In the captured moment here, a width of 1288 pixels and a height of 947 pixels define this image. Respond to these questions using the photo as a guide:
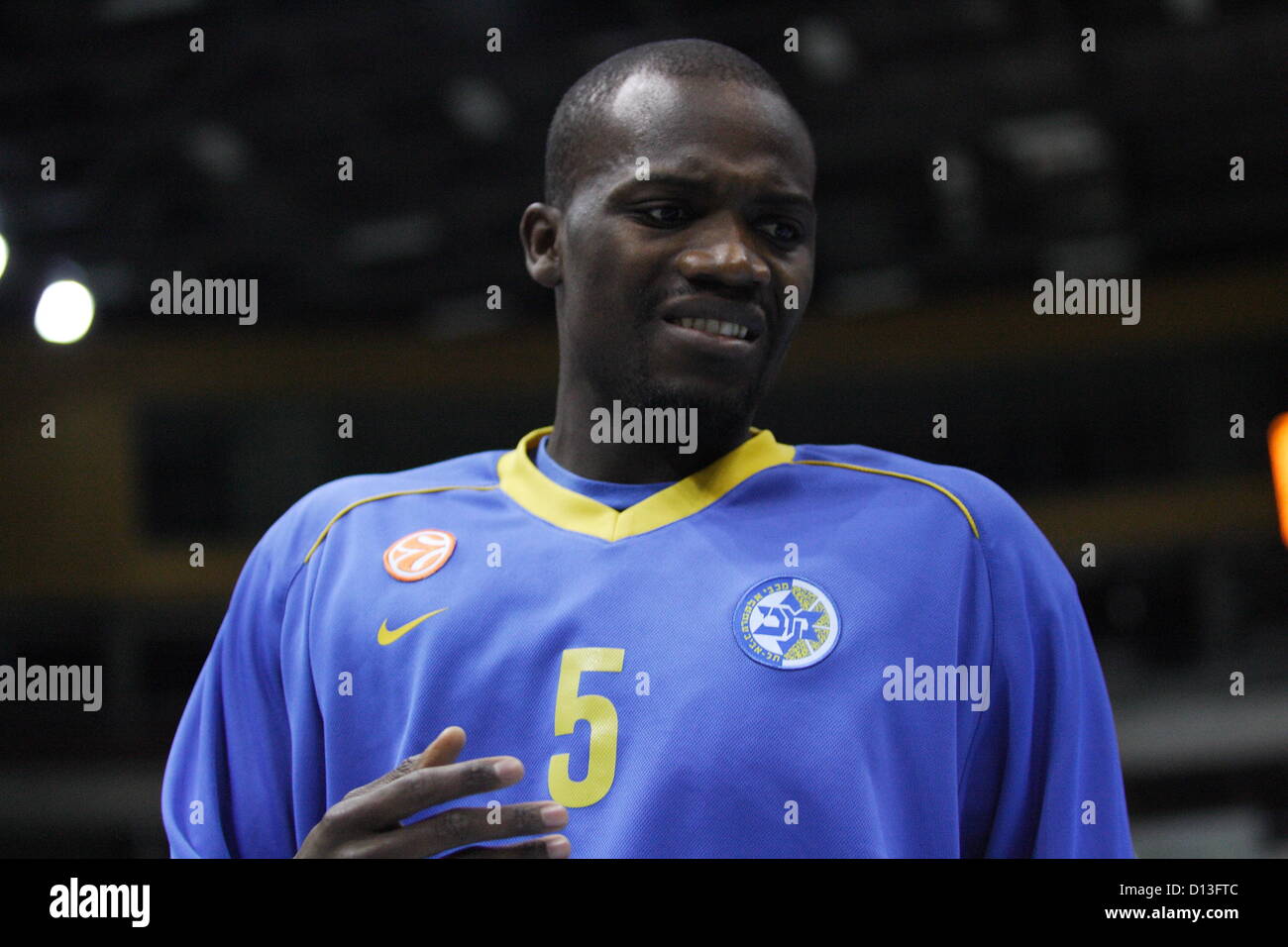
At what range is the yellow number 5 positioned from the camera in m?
1.17

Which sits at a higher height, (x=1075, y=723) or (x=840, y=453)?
(x=840, y=453)

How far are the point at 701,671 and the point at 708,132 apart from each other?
1.84 ft

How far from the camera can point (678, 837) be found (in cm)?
114

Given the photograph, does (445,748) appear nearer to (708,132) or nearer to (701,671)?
(701,671)

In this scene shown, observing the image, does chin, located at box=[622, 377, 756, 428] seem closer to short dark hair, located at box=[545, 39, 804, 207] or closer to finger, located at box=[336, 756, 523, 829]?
short dark hair, located at box=[545, 39, 804, 207]

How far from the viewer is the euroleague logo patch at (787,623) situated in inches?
46.7

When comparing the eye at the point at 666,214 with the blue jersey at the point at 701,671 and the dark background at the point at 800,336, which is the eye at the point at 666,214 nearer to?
the blue jersey at the point at 701,671

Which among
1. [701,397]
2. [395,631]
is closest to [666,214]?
[701,397]

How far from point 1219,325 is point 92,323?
7369 mm

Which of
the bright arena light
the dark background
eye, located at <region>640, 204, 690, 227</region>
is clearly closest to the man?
eye, located at <region>640, 204, 690, 227</region>

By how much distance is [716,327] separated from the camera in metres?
1.28

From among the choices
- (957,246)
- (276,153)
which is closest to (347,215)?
(276,153)

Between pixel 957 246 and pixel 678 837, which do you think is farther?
pixel 957 246

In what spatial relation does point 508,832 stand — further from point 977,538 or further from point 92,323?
point 92,323
